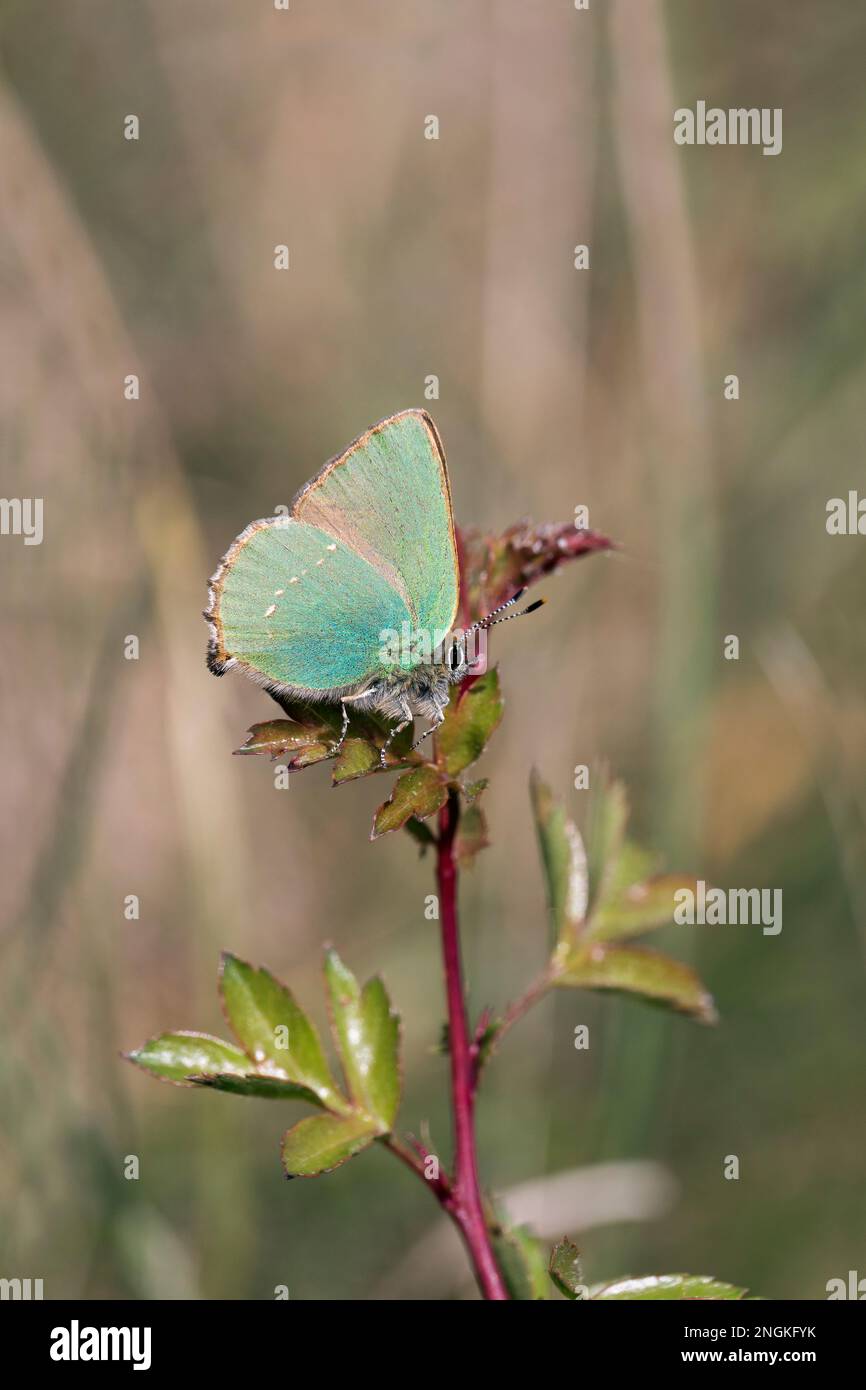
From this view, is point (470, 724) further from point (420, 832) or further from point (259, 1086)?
point (259, 1086)

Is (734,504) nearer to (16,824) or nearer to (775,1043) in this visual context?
(775,1043)

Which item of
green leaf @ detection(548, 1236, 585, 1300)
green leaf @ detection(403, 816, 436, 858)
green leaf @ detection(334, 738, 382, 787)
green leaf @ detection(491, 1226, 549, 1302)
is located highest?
green leaf @ detection(334, 738, 382, 787)

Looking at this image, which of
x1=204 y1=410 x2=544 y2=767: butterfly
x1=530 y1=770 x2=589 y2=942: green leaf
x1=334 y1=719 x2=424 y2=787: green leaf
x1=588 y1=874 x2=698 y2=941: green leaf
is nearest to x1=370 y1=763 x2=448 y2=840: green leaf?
x1=334 y1=719 x2=424 y2=787: green leaf

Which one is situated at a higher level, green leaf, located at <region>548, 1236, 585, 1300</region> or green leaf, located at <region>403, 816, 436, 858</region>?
green leaf, located at <region>403, 816, 436, 858</region>

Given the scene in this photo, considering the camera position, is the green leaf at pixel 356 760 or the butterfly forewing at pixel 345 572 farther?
the butterfly forewing at pixel 345 572

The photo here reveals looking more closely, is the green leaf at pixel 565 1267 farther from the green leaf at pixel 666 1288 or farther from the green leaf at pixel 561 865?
the green leaf at pixel 561 865

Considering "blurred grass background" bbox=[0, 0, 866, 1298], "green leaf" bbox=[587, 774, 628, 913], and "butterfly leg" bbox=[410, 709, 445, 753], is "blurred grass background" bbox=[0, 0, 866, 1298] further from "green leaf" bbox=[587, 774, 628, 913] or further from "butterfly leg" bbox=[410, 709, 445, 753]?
"butterfly leg" bbox=[410, 709, 445, 753]

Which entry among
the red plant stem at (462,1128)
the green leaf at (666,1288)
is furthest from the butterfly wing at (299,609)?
the green leaf at (666,1288)
